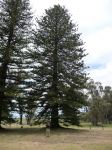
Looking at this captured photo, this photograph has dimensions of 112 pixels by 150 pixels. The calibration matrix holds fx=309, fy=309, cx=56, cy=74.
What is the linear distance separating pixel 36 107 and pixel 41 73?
161 inches

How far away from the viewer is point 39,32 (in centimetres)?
3919

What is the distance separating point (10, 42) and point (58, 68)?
647 cm

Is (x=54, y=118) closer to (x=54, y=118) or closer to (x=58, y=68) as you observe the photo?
(x=54, y=118)

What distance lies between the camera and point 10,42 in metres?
36.5

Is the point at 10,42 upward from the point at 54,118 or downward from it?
upward

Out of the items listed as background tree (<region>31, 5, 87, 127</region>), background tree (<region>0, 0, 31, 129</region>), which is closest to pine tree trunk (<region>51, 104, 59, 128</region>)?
background tree (<region>31, 5, 87, 127</region>)

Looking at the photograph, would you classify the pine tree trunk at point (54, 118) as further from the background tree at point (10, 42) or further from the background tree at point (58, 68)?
the background tree at point (10, 42)

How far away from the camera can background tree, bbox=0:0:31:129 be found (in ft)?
111

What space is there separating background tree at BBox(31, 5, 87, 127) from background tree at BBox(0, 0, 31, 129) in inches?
84.3

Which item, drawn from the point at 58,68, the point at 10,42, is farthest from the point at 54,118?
the point at 10,42

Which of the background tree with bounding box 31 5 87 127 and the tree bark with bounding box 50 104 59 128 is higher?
the background tree with bounding box 31 5 87 127

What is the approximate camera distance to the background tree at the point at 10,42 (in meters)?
33.9

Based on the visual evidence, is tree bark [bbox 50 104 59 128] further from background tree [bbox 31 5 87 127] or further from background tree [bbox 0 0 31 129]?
background tree [bbox 0 0 31 129]

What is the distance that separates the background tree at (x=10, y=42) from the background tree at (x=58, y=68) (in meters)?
2.14
